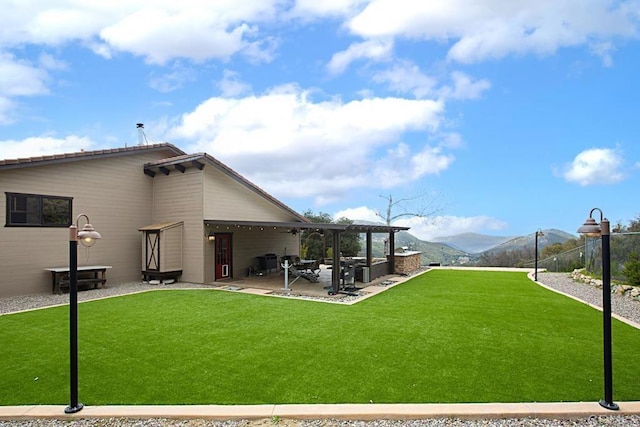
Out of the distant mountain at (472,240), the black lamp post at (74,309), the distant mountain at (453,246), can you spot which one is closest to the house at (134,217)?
the black lamp post at (74,309)

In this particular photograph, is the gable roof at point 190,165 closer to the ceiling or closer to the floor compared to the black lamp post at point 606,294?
closer to the ceiling

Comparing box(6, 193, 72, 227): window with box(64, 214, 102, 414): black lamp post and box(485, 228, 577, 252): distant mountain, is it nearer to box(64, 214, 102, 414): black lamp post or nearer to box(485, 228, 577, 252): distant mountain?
box(64, 214, 102, 414): black lamp post

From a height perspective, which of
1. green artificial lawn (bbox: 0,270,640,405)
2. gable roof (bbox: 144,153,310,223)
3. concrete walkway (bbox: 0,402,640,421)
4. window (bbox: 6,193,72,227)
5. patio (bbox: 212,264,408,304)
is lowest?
patio (bbox: 212,264,408,304)

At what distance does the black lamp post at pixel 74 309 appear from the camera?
3.61 m

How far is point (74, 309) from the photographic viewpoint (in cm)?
377

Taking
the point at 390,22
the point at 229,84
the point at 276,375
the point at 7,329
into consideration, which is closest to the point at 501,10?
the point at 390,22

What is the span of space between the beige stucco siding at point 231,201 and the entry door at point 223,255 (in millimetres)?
735

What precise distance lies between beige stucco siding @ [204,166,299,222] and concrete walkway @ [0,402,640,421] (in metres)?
8.99

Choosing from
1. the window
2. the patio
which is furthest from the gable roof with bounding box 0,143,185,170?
the patio

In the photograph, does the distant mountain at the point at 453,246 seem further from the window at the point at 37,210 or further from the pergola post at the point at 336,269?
the window at the point at 37,210

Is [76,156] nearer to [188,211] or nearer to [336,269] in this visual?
[188,211]

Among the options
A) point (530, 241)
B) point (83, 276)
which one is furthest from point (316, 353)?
point (530, 241)

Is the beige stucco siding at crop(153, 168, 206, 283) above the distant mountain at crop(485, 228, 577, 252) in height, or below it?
above

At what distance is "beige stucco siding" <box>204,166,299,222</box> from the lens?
12.5 meters
